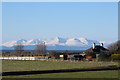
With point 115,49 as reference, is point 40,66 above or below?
below

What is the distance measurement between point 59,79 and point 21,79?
2796 mm

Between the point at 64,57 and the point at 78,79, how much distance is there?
45557mm

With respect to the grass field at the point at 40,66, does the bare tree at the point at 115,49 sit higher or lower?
higher

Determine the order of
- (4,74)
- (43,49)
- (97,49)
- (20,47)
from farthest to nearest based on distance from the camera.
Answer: (20,47) → (43,49) → (97,49) → (4,74)

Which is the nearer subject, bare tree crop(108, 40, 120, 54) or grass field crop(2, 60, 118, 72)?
grass field crop(2, 60, 118, 72)

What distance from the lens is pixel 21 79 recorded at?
77.4 feet

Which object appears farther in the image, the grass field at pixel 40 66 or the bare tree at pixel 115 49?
the bare tree at pixel 115 49

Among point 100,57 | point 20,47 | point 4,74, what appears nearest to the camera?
point 4,74

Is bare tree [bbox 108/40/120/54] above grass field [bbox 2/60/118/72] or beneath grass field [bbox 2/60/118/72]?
above

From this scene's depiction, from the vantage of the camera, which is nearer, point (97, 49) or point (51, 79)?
point (51, 79)

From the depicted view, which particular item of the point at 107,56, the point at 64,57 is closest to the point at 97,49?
the point at 64,57

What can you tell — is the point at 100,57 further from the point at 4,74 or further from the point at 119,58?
the point at 4,74

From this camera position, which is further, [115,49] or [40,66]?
[115,49]

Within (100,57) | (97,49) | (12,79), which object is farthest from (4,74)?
(97,49)
